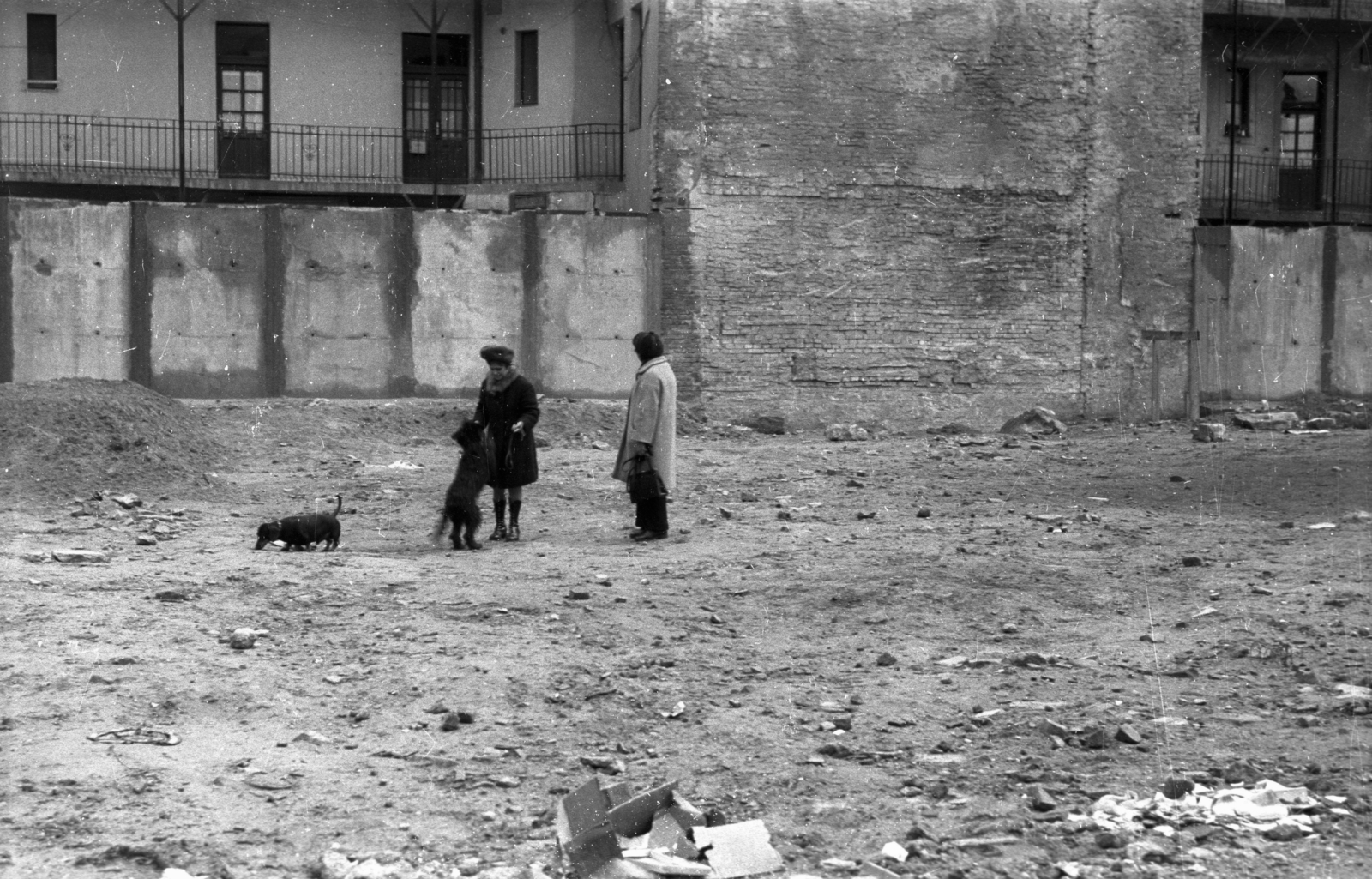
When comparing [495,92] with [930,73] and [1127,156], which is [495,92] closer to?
[930,73]

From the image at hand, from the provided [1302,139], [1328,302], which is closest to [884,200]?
[1328,302]

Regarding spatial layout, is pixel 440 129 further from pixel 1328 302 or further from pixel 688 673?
pixel 688 673

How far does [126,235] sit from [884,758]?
14.7 metres

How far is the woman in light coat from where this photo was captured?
11539 millimetres

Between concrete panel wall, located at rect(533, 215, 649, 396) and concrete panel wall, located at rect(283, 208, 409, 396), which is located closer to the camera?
concrete panel wall, located at rect(283, 208, 409, 396)

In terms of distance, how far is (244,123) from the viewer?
26.1m

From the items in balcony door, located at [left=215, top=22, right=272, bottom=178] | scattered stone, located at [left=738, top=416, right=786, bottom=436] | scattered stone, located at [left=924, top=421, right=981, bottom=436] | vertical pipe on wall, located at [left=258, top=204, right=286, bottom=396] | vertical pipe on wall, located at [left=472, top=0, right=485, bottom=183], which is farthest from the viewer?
balcony door, located at [left=215, top=22, right=272, bottom=178]

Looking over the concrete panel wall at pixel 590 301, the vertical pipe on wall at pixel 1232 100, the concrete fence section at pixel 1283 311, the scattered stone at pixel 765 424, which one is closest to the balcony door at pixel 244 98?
the concrete panel wall at pixel 590 301

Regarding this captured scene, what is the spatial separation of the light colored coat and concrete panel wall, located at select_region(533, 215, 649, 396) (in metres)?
8.22

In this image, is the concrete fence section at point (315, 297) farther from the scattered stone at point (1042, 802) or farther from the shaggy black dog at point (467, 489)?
the scattered stone at point (1042, 802)

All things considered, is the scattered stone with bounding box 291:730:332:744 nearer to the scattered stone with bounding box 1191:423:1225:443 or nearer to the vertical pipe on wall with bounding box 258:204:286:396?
the vertical pipe on wall with bounding box 258:204:286:396

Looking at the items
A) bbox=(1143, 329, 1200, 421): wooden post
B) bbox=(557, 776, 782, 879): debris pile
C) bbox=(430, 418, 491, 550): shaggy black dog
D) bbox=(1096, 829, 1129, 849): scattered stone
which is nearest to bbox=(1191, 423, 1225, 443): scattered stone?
bbox=(1143, 329, 1200, 421): wooden post

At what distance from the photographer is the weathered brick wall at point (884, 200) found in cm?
2038

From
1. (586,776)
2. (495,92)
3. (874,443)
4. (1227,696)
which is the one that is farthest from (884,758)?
(495,92)
